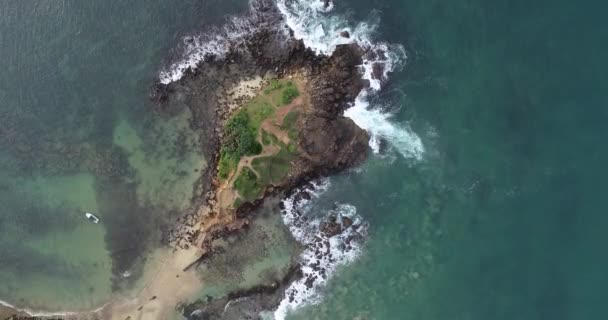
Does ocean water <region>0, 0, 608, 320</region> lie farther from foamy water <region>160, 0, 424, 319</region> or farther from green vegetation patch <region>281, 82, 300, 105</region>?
green vegetation patch <region>281, 82, 300, 105</region>

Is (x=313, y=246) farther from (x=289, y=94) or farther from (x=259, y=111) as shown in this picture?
(x=289, y=94)

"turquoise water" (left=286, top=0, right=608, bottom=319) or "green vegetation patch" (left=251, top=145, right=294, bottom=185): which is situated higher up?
"green vegetation patch" (left=251, top=145, right=294, bottom=185)

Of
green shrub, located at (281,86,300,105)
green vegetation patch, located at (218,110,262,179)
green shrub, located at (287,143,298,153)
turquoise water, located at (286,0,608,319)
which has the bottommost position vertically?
turquoise water, located at (286,0,608,319)

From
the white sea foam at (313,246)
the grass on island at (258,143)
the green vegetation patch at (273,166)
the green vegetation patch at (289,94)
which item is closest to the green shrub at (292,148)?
the grass on island at (258,143)

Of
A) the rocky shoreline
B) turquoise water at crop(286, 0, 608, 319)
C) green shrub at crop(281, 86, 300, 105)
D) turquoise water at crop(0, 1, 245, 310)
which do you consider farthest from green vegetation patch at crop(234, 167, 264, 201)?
turquoise water at crop(286, 0, 608, 319)

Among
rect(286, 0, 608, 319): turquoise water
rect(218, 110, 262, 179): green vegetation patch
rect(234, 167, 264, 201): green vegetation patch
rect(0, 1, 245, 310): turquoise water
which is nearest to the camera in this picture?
rect(286, 0, 608, 319): turquoise water

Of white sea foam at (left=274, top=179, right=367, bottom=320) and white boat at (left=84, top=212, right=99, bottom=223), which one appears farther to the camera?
white boat at (left=84, top=212, right=99, bottom=223)
